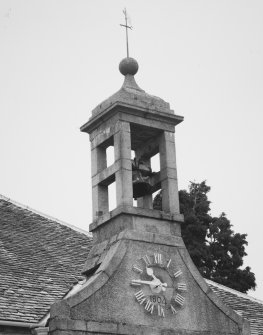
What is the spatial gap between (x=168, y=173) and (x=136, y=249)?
1.81 meters

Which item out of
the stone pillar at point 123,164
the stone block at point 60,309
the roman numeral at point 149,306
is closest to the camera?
the stone block at point 60,309

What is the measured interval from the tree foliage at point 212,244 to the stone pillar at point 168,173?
44.9 feet

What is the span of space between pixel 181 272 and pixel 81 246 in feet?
17.5

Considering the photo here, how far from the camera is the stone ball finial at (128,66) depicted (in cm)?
1633

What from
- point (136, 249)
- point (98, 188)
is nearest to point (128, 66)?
point (98, 188)

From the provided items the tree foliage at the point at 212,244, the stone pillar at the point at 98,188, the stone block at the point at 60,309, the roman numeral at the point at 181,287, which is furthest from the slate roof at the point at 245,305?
the tree foliage at the point at 212,244

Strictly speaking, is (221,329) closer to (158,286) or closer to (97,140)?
(158,286)

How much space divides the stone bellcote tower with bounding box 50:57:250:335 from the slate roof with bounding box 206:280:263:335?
135 inches

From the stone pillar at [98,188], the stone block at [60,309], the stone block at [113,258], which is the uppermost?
the stone pillar at [98,188]

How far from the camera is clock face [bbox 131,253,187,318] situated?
46.4 ft

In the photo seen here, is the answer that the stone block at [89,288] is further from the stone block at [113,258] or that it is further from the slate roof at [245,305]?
the slate roof at [245,305]

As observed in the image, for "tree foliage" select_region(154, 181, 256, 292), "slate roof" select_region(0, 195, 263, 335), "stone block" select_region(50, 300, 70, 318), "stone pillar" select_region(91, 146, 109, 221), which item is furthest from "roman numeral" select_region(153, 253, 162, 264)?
"tree foliage" select_region(154, 181, 256, 292)

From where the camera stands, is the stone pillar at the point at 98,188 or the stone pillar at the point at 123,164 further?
the stone pillar at the point at 98,188

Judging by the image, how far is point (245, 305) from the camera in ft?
63.7
